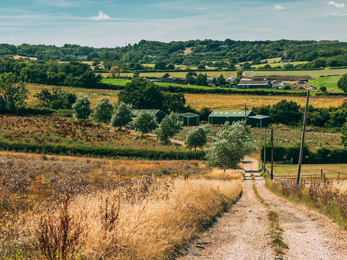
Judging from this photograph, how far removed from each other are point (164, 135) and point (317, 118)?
4935 cm

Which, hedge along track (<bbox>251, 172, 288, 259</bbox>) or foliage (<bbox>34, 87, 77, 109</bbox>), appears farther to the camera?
foliage (<bbox>34, 87, 77, 109</bbox>)

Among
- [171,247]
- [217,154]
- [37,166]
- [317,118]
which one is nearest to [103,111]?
[217,154]

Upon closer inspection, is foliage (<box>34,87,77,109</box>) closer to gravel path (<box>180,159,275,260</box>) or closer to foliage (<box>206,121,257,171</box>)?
foliage (<box>206,121,257,171</box>)

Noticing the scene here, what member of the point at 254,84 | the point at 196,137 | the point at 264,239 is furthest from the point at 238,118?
the point at 264,239

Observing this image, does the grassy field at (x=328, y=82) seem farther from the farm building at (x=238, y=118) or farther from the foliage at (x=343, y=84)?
the farm building at (x=238, y=118)

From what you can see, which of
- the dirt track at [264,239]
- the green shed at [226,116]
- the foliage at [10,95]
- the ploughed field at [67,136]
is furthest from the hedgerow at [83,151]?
the green shed at [226,116]

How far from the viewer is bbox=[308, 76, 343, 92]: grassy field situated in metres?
121

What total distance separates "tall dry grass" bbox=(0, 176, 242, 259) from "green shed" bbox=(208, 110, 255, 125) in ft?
242

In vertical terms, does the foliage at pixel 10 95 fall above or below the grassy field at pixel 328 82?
below

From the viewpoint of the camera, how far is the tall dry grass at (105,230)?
532 centimetres

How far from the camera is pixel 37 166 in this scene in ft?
85.8

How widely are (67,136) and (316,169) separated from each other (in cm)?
4287

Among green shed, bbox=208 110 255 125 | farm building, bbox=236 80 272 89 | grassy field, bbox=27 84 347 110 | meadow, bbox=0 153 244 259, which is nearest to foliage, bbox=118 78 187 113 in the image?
grassy field, bbox=27 84 347 110

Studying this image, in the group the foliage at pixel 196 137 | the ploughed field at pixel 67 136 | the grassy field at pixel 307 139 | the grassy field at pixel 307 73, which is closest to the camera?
the ploughed field at pixel 67 136
